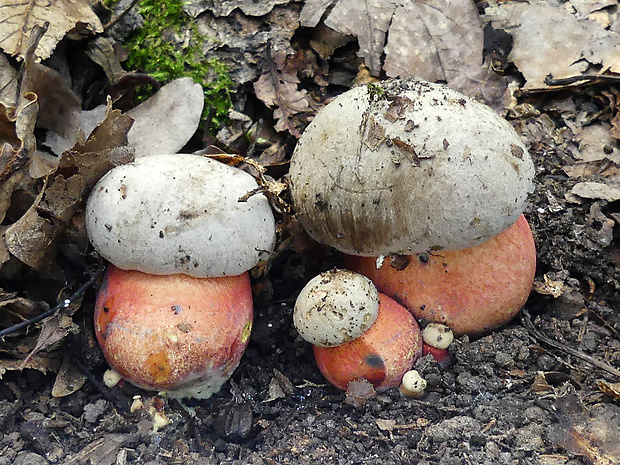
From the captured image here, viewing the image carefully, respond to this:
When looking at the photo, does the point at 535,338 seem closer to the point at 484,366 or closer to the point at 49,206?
the point at 484,366

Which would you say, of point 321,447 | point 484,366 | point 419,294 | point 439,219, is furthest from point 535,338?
point 321,447

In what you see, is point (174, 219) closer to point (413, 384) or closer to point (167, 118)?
point (167, 118)

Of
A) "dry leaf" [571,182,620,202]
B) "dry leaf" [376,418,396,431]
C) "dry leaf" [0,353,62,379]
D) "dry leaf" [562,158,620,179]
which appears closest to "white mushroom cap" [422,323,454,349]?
"dry leaf" [376,418,396,431]

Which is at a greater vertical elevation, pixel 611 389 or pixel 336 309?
pixel 336 309

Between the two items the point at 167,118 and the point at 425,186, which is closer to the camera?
the point at 425,186

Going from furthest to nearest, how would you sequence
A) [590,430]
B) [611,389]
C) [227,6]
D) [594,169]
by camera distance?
[227,6] → [594,169] → [611,389] → [590,430]

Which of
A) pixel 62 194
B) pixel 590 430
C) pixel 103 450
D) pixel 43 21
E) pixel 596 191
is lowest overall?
pixel 103 450

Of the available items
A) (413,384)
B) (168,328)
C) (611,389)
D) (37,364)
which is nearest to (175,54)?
(168,328)
